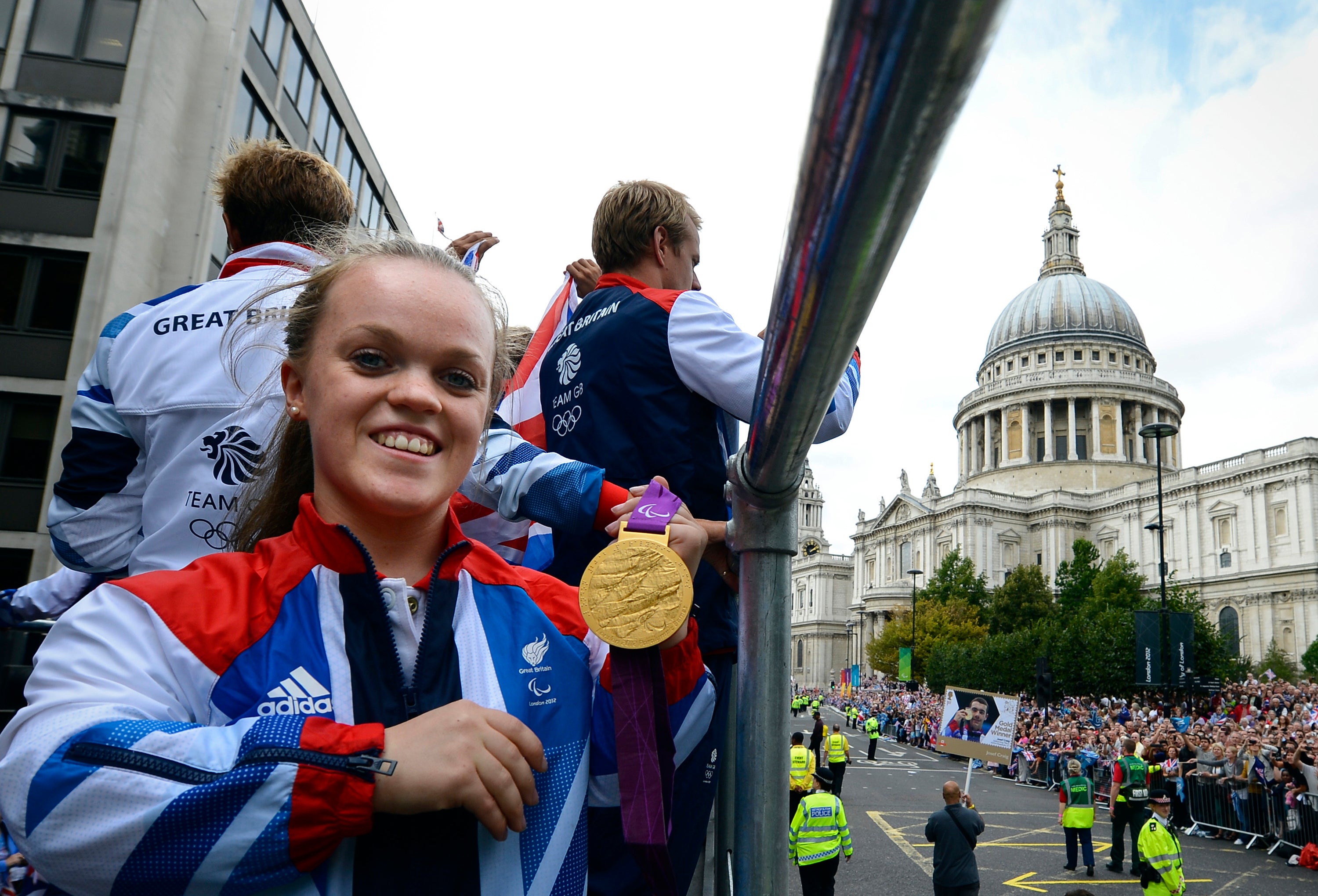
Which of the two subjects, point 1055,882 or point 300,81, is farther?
point 300,81

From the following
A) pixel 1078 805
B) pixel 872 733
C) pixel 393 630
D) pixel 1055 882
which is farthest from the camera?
pixel 872 733

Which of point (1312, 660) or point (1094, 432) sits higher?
point (1094, 432)

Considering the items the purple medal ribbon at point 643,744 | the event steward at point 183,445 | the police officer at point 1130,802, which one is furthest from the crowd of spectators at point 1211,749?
the purple medal ribbon at point 643,744

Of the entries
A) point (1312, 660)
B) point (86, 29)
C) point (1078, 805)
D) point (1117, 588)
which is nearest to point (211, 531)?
point (1078, 805)

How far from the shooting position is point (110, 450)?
7.18ft

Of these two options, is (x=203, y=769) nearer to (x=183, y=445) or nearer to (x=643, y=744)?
(x=643, y=744)

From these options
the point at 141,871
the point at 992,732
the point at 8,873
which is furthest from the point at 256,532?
the point at 992,732

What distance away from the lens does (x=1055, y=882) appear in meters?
12.9

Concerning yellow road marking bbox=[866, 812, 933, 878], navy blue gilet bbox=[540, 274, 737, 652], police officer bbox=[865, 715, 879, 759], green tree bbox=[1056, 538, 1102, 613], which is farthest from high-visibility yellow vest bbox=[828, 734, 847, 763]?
green tree bbox=[1056, 538, 1102, 613]

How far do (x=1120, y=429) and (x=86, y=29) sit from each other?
256 ft

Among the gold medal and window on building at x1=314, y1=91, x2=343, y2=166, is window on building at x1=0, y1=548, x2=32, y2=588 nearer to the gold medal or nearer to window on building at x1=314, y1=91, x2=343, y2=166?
window on building at x1=314, y1=91, x2=343, y2=166

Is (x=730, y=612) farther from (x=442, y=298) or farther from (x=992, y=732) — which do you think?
(x=992, y=732)

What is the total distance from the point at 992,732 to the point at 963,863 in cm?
594

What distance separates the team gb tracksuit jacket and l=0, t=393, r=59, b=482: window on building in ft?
65.6
